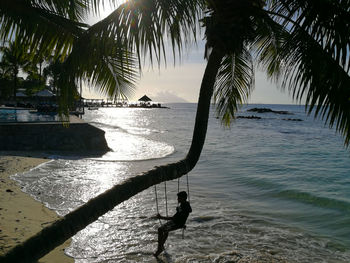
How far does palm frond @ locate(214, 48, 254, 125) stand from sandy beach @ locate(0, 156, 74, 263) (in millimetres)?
4475

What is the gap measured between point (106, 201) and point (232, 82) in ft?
14.2

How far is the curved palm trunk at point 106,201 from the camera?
2180mm

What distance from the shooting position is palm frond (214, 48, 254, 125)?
613cm

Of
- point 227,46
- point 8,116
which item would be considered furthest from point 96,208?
point 8,116

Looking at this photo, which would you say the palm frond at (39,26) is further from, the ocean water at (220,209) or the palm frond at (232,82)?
the ocean water at (220,209)

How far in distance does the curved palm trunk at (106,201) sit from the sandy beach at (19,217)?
12.9 ft

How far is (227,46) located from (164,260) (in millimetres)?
4905

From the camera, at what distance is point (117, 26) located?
9.96ft

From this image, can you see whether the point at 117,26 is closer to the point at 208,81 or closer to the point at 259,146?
the point at 208,81

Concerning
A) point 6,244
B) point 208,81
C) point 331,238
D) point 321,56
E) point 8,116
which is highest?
point 321,56

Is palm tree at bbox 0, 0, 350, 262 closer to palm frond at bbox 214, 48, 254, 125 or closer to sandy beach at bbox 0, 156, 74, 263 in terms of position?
palm frond at bbox 214, 48, 254, 125

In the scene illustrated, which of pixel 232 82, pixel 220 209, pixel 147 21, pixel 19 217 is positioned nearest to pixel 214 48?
pixel 147 21

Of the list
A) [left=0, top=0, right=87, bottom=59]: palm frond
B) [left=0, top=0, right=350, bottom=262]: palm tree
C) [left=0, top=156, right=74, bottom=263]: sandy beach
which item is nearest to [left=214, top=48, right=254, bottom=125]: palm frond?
[left=0, top=0, right=350, bottom=262]: palm tree

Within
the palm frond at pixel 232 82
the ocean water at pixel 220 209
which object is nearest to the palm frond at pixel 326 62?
the palm frond at pixel 232 82
